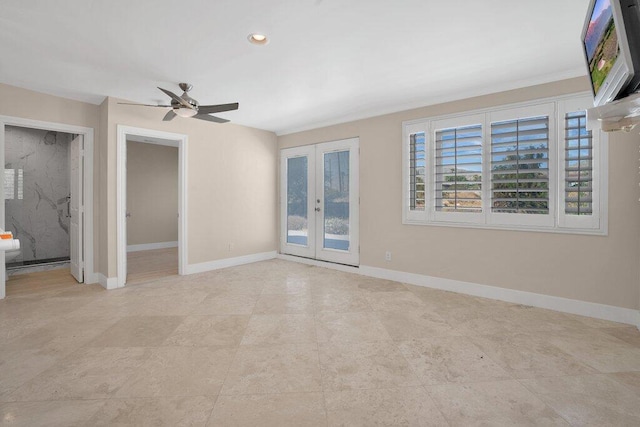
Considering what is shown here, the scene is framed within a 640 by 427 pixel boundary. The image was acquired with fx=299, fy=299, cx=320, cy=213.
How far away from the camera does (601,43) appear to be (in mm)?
1438

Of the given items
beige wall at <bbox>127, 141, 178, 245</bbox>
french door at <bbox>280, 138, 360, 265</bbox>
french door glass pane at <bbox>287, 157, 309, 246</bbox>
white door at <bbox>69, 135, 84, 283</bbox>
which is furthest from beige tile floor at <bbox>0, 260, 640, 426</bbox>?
beige wall at <bbox>127, 141, 178, 245</bbox>

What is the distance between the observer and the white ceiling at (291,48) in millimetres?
2168

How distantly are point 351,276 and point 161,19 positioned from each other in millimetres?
3804

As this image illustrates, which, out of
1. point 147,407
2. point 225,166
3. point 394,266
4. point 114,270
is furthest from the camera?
point 225,166

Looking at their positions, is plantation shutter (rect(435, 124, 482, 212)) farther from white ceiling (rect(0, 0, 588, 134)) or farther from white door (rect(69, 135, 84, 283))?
white door (rect(69, 135, 84, 283))

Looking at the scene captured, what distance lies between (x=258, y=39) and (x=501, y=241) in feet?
11.1

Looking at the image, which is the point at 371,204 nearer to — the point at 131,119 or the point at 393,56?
the point at 393,56

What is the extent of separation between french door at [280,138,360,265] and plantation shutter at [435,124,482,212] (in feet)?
4.34

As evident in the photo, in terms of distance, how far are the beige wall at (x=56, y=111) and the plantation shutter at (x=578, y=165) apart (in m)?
5.77

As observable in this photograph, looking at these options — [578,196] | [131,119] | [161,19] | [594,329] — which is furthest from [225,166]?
[594,329]

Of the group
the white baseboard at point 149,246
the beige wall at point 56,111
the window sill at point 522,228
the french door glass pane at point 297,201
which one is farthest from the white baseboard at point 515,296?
Result: the white baseboard at point 149,246

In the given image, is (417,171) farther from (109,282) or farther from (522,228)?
(109,282)

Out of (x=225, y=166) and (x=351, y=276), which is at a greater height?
(x=225, y=166)

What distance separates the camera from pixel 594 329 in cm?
274
